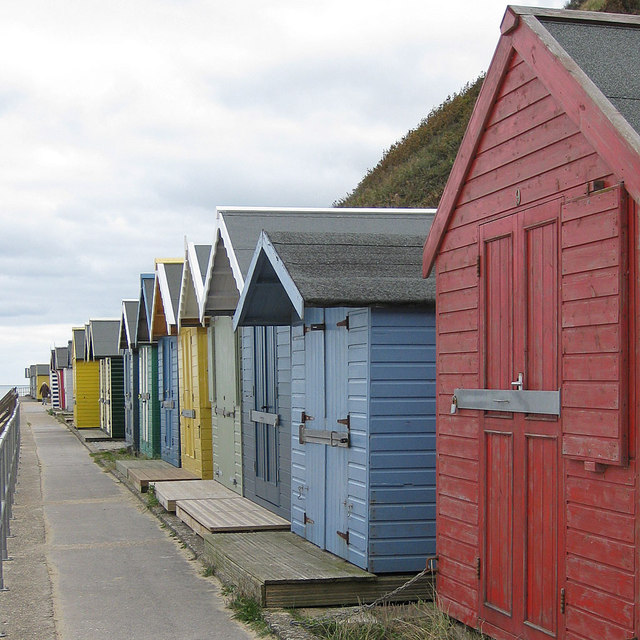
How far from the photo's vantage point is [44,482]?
18812mm

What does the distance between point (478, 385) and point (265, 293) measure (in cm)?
370

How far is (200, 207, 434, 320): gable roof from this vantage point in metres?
12.6

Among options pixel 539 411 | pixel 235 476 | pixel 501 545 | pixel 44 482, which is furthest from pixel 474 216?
pixel 44 482

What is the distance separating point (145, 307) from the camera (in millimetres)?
21391

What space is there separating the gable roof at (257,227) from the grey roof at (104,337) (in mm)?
17574

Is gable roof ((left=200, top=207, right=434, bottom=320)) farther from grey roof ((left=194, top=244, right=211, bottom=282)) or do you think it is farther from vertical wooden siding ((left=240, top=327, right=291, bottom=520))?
grey roof ((left=194, top=244, right=211, bottom=282))

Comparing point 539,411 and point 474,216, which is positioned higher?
point 474,216

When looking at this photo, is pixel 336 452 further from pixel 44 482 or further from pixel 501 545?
pixel 44 482

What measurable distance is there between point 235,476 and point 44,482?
6396 millimetres

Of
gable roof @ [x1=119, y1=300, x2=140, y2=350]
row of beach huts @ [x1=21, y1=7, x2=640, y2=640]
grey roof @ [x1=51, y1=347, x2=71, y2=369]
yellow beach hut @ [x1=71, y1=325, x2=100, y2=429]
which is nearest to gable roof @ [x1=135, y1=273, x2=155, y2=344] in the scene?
gable roof @ [x1=119, y1=300, x2=140, y2=350]

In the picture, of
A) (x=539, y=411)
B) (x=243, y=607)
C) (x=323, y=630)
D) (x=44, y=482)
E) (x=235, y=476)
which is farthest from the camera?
(x=44, y=482)

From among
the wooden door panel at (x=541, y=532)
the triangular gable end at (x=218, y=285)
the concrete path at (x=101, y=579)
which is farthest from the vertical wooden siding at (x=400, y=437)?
the triangular gable end at (x=218, y=285)

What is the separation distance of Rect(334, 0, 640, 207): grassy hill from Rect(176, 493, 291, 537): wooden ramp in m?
22.6

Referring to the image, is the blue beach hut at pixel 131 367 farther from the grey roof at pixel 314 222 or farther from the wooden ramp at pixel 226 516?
the wooden ramp at pixel 226 516
